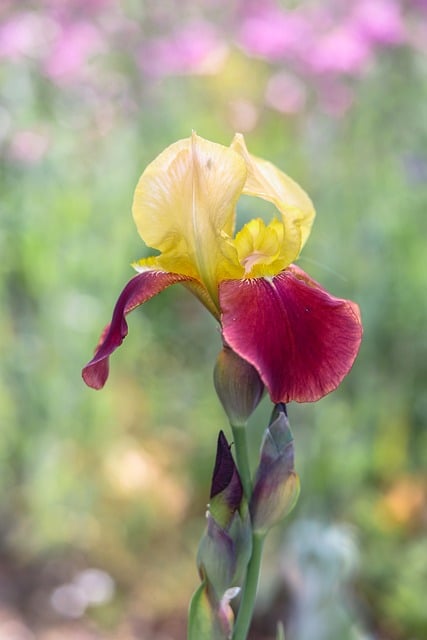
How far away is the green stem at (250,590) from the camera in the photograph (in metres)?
0.77

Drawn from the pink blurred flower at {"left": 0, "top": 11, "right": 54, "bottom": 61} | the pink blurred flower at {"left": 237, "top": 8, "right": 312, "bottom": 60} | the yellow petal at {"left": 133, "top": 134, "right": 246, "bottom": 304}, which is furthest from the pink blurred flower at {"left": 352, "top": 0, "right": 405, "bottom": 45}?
the yellow petal at {"left": 133, "top": 134, "right": 246, "bottom": 304}

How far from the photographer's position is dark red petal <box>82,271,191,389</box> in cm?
75

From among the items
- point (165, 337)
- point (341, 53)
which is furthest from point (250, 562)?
point (165, 337)

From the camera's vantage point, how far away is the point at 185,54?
2.67 meters

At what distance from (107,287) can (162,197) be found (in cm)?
180

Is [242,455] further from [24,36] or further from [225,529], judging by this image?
[24,36]

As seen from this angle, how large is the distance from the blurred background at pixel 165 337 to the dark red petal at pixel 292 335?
1.06 m

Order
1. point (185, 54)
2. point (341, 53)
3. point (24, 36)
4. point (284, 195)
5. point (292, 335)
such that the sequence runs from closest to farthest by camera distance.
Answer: point (292, 335) < point (284, 195) < point (341, 53) < point (24, 36) < point (185, 54)

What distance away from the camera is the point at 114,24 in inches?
119

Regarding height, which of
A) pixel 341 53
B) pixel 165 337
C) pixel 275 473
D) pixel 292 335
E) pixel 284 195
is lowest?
pixel 165 337

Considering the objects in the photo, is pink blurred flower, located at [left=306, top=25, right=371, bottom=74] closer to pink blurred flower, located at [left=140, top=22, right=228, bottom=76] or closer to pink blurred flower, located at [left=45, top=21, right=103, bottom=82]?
pink blurred flower, located at [left=140, top=22, right=228, bottom=76]

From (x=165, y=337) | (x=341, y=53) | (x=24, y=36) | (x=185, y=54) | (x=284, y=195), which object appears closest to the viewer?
(x=284, y=195)

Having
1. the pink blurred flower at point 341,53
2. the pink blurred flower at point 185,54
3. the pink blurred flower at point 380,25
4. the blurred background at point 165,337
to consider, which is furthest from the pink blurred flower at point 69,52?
the pink blurred flower at point 380,25

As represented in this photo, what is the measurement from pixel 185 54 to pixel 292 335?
214 cm
